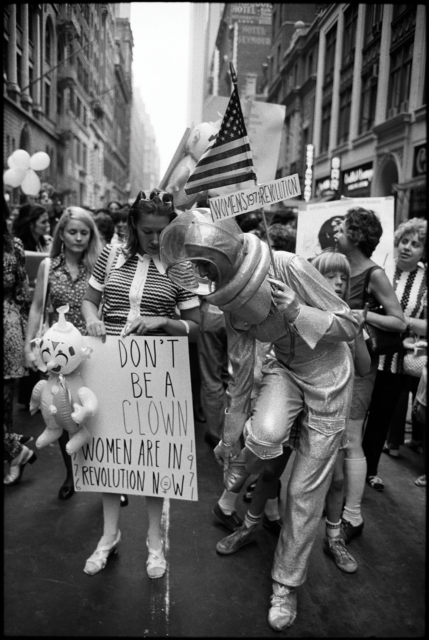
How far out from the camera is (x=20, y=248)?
342cm

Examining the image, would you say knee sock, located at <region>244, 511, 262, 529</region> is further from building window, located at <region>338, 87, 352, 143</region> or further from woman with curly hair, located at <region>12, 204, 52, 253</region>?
building window, located at <region>338, 87, 352, 143</region>

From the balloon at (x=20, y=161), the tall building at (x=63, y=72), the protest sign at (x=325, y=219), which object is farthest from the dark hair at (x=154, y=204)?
the balloon at (x=20, y=161)

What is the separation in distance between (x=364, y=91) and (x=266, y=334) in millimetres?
4053

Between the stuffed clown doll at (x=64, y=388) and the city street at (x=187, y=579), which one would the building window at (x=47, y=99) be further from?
the city street at (x=187, y=579)

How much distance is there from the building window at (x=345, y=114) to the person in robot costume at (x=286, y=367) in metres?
3.89

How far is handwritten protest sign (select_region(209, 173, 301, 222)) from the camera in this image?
180 cm

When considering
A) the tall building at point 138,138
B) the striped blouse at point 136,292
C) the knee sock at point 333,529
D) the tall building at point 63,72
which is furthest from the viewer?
the tall building at point 138,138

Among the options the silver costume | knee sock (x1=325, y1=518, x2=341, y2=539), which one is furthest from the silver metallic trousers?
knee sock (x1=325, y1=518, x2=341, y2=539)

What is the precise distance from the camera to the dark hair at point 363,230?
9.66 feet

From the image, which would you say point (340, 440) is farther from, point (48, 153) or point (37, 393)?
point (48, 153)

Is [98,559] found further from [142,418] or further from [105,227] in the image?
[105,227]

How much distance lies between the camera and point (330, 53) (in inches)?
176

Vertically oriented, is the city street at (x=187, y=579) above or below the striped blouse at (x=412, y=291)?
below

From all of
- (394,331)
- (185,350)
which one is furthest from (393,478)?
(185,350)
